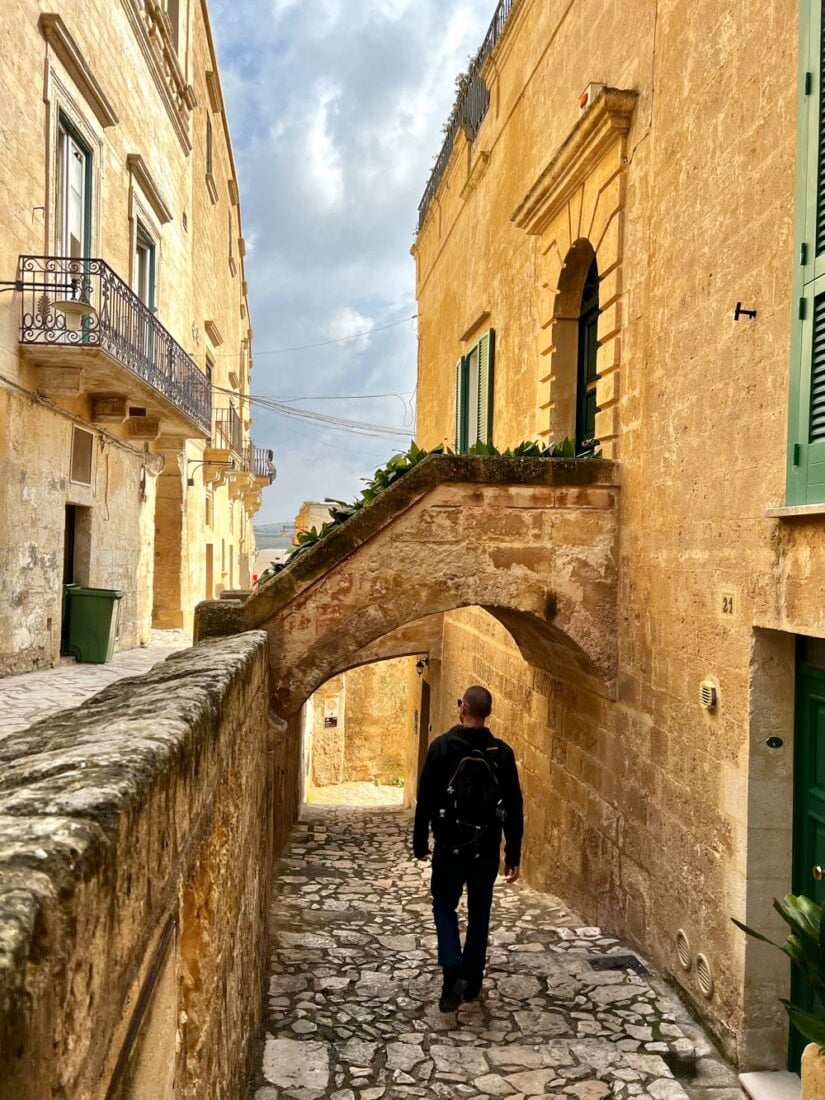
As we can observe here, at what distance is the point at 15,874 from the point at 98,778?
1.57ft

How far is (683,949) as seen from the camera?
479 centimetres

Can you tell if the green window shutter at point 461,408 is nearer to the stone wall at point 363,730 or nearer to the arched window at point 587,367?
→ the arched window at point 587,367

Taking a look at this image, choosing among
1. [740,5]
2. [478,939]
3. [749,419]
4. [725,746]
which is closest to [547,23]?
[740,5]

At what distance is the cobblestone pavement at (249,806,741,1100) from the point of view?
159 inches

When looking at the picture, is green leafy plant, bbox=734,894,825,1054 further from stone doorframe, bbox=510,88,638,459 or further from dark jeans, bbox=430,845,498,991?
stone doorframe, bbox=510,88,638,459

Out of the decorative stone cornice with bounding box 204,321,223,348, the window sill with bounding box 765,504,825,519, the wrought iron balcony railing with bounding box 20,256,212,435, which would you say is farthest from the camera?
the decorative stone cornice with bounding box 204,321,223,348

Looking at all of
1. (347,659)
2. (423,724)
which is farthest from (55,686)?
(423,724)

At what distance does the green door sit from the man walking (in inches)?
59.1

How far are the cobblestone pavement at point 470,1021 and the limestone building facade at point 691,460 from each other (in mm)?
296

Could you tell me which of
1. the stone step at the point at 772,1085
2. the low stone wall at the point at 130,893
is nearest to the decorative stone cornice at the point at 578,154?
the low stone wall at the point at 130,893

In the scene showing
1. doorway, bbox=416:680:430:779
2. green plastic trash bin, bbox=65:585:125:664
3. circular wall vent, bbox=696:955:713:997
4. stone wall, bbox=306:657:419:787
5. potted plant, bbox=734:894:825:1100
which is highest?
green plastic trash bin, bbox=65:585:125:664

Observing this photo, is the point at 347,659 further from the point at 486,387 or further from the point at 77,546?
the point at 77,546

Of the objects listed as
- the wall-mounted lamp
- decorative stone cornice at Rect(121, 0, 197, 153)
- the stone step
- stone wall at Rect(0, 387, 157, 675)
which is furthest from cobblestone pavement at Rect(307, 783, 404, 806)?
the stone step

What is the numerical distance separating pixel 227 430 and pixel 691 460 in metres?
20.5
